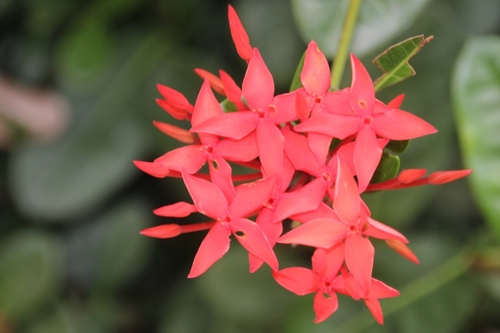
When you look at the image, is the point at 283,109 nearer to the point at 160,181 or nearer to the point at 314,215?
the point at 314,215

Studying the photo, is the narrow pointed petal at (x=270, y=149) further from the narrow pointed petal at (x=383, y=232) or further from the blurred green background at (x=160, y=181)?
the blurred green background at (x=160, y=181)

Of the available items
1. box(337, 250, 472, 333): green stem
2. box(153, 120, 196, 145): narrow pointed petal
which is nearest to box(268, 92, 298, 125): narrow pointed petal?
box(153, 120, 196, 145): narrow pointed petal

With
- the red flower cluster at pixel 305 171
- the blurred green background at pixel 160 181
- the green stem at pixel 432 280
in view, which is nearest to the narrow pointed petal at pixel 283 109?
the red flower cluster at pixel 305 171

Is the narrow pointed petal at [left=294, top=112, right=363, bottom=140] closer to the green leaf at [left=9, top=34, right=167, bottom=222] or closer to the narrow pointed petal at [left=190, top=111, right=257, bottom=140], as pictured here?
the narrow pointed petal at [left=190, top=111, right=257, bottom=140]

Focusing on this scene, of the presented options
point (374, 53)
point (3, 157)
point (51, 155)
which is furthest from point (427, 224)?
point (3, 157)

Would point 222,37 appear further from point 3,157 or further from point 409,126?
point 409,126

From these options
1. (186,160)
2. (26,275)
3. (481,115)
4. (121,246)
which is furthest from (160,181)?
(186,160)
